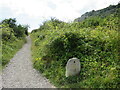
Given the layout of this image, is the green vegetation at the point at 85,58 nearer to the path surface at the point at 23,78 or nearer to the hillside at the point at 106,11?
the path surface at the point at 23,78

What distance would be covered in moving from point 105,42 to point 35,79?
3540mm

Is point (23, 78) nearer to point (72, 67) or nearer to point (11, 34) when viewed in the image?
point (72, 67)

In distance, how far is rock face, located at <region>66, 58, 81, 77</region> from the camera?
17.7 ft

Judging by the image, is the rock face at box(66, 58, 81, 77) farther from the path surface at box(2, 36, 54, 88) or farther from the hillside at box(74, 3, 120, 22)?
the hillside at box(74, 3, 120, 22)

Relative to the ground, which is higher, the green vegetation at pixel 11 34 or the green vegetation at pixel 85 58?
the green vegetation at pixel 11 34

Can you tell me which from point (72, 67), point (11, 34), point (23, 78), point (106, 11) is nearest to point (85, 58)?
point (72, 67)

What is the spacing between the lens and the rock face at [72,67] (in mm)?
5406

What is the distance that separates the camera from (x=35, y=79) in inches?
242

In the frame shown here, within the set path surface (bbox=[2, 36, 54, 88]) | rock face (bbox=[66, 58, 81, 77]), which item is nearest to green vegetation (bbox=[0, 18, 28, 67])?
path surface (bbox=[2, 36, 54, 88])

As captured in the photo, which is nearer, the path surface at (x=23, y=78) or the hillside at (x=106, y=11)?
the path surface at (x=23, y=78)

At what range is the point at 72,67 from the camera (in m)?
5.42

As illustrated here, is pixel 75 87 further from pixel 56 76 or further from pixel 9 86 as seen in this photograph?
pixel 9 86

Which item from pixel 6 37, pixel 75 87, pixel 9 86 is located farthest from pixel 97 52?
pixel 6 37

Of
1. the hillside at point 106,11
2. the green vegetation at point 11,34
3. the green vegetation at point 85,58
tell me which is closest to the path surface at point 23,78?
the green vegetation at point 85,58
